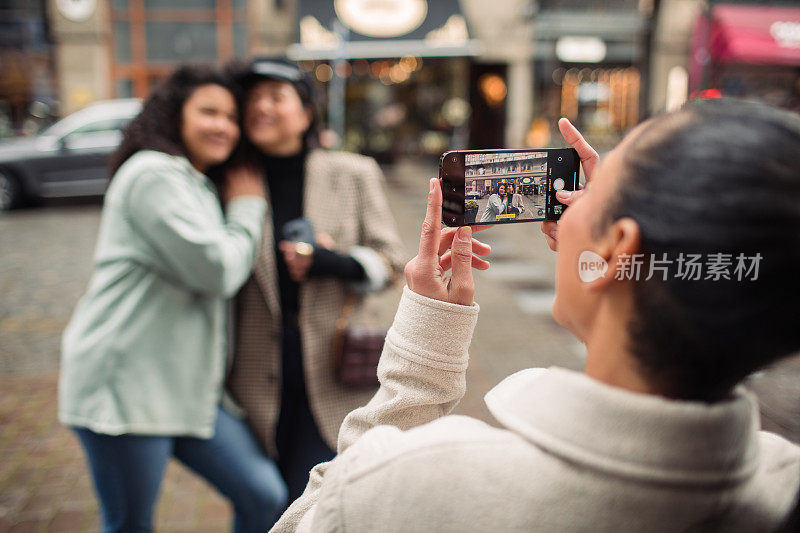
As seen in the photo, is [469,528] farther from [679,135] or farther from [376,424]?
[679,135]

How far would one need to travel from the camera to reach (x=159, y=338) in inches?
81.5

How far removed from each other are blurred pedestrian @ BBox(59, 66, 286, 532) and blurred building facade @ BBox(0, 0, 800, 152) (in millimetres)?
12353

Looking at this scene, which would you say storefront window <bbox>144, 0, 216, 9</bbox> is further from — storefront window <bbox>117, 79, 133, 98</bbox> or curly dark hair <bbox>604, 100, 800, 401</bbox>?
curly dark hair <bbox>604, 100, 800, 401</bbox>

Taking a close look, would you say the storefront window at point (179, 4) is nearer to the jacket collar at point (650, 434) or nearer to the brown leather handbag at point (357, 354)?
the brown leather handbag at point (357, 354)

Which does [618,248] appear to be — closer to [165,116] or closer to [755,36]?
[165,116]

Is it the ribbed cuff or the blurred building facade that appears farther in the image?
the blurred building facade

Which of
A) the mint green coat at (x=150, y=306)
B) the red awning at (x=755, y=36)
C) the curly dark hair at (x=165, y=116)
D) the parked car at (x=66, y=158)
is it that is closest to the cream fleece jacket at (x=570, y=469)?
the mint green coat at (x=150, y=306)

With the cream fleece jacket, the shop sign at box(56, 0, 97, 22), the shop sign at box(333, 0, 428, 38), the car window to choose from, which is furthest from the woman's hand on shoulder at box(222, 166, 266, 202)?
the shop sign at box(56, 0, 97, 22)

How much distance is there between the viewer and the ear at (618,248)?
29.0 inches

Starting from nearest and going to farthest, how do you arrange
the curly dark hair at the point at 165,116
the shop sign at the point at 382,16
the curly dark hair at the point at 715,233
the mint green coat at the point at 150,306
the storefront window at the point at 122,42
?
the curly dark hair at the point at 715,233 → the mint green coat at the point at 150,306 → the curly dark hair at the point at 165,116 → the shop sign at the point at 382,16 → the storefront window at the point at 122,42

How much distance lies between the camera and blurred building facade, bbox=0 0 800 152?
Result: 14.2m

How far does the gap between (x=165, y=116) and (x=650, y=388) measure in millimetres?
1936

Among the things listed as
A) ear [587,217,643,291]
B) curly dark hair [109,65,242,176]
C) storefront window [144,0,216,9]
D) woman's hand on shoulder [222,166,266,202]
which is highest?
storefront window [144,0,216,9]

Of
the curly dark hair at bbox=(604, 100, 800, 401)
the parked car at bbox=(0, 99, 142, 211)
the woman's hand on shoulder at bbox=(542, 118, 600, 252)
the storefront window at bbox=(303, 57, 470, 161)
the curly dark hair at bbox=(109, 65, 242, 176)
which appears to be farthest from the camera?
the storefront window at bbox=(303, 57, 470, 161)
